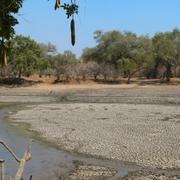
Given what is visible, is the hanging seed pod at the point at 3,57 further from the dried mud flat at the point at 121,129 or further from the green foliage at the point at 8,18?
the dried mud flat at the point at 121,129

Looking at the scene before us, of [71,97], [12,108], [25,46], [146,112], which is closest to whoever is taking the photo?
[146,112]

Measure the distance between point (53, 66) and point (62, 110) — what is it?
36.4 m

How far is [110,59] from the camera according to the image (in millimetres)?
75375

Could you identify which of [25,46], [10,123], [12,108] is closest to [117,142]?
[10,123]

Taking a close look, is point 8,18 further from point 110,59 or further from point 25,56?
point 110,59

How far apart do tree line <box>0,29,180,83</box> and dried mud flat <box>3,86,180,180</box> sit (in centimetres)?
1942

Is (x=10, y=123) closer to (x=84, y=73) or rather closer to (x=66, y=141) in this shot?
(x=66, y=141)

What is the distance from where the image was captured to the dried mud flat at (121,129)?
19703 millimetres

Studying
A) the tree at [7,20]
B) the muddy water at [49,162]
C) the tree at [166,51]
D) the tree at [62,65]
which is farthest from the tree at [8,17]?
the tree at [62,65]

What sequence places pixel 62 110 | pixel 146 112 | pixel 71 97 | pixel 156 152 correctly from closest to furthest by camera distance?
pixel 156 152, pixel 146 112, pixel 62 110, pixel 71 97

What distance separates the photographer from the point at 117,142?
2319 centimetres

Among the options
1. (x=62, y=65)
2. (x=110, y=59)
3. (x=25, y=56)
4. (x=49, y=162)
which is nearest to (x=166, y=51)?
(x=110, y=59)

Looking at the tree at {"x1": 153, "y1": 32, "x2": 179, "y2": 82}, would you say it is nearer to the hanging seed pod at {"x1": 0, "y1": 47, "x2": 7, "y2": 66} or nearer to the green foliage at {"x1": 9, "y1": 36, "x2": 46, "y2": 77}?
the green foliage at {"x1": 9, "y1": 36, "x2": 46, "y2": 77}

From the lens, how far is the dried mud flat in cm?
1970
